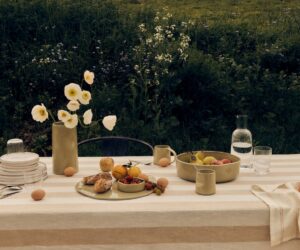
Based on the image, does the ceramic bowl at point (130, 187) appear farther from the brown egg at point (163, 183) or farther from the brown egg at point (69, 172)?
the brown egg at point (69, 172)

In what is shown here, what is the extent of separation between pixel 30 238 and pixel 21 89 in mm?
3873

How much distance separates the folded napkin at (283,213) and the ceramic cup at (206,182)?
0.17m

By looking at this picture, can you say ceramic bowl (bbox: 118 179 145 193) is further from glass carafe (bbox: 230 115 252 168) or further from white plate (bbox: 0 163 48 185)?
glass carafe (bbox: 230 115 252 168)

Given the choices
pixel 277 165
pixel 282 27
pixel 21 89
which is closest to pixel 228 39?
pixel 282 27

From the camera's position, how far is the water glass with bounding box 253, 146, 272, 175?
2502 millimetres

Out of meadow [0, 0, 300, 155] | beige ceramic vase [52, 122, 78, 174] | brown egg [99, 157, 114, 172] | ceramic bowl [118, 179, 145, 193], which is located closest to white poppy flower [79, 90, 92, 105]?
beige ceramic vase [52, 122, 78, 174]

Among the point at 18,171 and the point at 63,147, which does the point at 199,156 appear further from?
the point at 18,171

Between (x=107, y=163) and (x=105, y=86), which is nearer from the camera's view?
(x=107, y=163)

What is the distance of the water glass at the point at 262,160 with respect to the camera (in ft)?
8.21

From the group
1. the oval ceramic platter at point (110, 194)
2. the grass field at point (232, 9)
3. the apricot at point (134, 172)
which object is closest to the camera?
the oval ceramic platter at point (110, 194)

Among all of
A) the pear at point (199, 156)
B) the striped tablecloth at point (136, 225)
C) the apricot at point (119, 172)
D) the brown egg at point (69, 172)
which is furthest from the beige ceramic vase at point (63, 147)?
the pear at point (199, 156)

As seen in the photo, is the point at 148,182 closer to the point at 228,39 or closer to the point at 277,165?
the point at 277,165

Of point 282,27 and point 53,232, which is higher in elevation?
point 282,27

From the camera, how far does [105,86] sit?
17.8 ft
